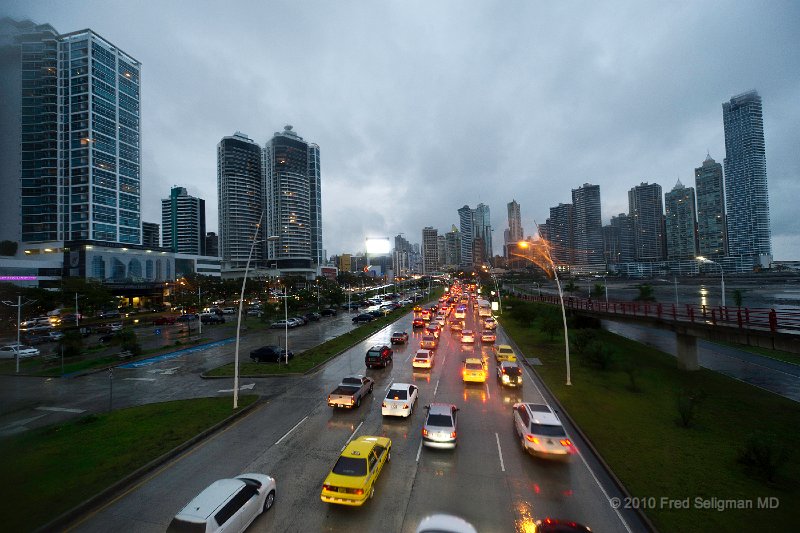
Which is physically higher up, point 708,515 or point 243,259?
point 243,259

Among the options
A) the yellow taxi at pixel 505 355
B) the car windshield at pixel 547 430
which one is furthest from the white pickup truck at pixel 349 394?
the yellow taxi at pixel 505 355

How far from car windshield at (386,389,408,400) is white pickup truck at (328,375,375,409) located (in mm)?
2169

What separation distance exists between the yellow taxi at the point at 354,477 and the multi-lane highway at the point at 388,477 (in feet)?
1.44

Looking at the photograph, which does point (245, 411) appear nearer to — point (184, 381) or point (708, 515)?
point (184, 381)

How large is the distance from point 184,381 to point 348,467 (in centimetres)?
2062

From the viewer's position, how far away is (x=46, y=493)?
11414 mm

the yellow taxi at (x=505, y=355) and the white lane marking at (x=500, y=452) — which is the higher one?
the yellow taxi at (x=505, y=355)

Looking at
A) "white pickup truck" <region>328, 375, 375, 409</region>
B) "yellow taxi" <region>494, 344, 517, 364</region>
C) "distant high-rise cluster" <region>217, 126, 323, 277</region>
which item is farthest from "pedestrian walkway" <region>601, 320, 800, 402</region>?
"distant high-rise cluster" <region>217, 126, 323, 277</region>

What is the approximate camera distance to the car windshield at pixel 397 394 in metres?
18.5

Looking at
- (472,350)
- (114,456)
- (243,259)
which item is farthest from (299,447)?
(243,259)

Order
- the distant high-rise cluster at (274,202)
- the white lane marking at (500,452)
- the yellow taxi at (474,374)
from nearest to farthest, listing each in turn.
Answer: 1. the white lane marking at (500,452)
2. the yellow taxi at (474,374)
3. the distant high-rise cluster at (274,202)

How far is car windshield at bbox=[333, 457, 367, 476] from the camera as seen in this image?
11.1 metres

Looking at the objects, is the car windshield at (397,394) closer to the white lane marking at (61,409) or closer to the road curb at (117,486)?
the road curb at (117,486)

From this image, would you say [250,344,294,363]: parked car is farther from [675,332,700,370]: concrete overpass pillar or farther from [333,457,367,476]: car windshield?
[675,332,700,370]: concrete overpass pillar
